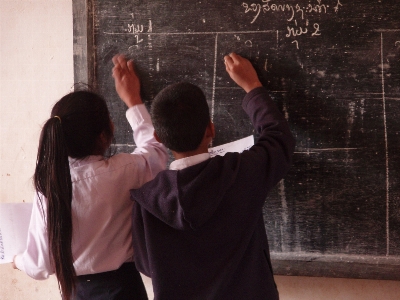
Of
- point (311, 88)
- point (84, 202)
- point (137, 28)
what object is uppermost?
point (137, 28)

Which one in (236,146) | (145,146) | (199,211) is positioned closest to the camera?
(199,211)

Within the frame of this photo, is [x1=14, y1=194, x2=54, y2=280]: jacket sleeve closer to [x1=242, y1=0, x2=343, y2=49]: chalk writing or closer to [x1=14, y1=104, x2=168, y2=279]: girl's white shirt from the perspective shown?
[x1=14, y1=104, x2=168, y2=279]: girl's white shirt

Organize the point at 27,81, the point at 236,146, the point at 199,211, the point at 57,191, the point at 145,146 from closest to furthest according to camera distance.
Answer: the point at 199,211 < the point at 57,191 < the point at 145,146 < the point at 236,146 < the point at 27,81

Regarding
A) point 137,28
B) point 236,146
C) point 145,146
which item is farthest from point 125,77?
point 236,146

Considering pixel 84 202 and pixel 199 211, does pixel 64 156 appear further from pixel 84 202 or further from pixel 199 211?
pixel 199 211

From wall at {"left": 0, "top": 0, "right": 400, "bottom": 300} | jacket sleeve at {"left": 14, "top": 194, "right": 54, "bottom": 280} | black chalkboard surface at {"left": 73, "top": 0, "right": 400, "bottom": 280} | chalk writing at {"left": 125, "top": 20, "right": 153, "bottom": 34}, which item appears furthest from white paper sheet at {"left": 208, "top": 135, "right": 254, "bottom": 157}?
wall at {"left": 0, "top": 0, "right": 400, "bottom": 300}

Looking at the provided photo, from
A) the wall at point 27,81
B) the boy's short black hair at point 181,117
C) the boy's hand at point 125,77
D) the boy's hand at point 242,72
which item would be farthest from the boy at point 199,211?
the wall at point 27,81

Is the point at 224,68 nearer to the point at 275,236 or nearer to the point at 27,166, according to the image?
the point at 275,236

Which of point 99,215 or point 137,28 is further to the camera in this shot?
point 137,28

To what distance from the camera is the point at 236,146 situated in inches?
52.0

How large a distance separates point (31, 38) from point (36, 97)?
0.21m

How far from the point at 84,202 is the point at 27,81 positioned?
2.48 feet

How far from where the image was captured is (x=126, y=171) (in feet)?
3.65

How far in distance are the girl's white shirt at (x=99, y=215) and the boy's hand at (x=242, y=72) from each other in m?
0.32
